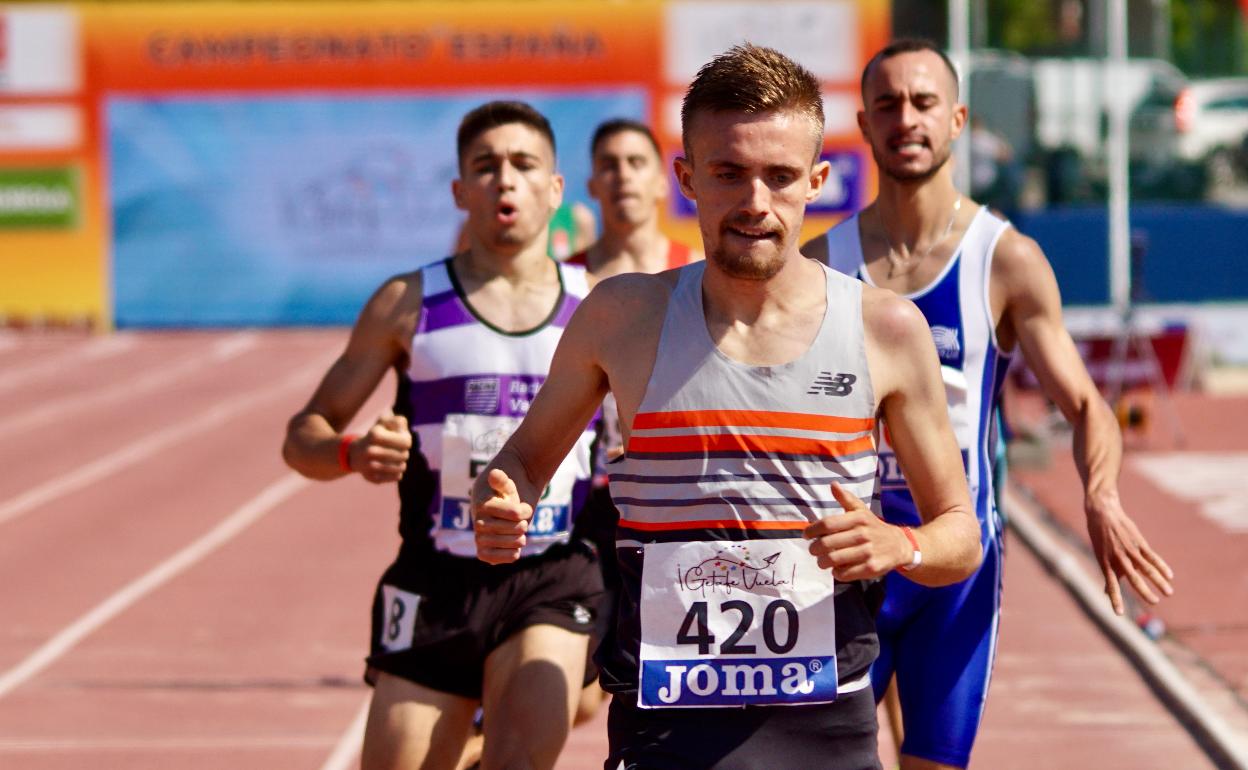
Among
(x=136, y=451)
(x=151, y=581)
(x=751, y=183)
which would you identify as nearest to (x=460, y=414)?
(x=751, y=183)

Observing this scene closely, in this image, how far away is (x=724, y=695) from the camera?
3.77 metres

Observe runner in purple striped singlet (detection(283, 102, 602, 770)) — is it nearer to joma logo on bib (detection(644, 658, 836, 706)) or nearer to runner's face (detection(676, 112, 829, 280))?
joma logo on bib (detection(644, 658, 836, 706))

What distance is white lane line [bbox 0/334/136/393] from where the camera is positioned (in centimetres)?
2347

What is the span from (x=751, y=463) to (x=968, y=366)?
67.6 inches

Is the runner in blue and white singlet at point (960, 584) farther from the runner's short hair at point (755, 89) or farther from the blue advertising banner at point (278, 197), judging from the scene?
the blue advertising banner at point (278, 197)

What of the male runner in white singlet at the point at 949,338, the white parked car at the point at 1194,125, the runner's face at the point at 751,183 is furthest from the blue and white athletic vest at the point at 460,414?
the white parked car at the point at 1194,125

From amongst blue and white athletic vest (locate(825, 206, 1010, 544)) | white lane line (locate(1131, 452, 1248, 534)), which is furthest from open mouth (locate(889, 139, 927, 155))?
white lane line (locate(1131, 452, 1248, 534))

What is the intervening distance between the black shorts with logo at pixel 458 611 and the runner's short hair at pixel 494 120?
1196 millimetres

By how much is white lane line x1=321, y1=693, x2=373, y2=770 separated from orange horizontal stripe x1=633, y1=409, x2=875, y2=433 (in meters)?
4.04

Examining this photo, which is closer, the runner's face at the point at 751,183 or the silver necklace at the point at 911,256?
the runner's face at the point at 751,183

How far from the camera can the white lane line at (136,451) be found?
49.3 feet

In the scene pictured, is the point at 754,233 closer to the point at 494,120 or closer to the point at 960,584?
the point at 960,584

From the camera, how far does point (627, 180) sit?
7699 mm

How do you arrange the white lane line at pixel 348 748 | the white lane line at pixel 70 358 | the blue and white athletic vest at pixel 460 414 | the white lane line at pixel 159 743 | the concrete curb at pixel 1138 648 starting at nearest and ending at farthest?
the blue and white athletic vest at pixel 460 414, the concrete curb at pixel 1138 648, the white lane line at pixel 348 748, the white lane line at pixel 159 743, the white lane line at pixel 70 358
